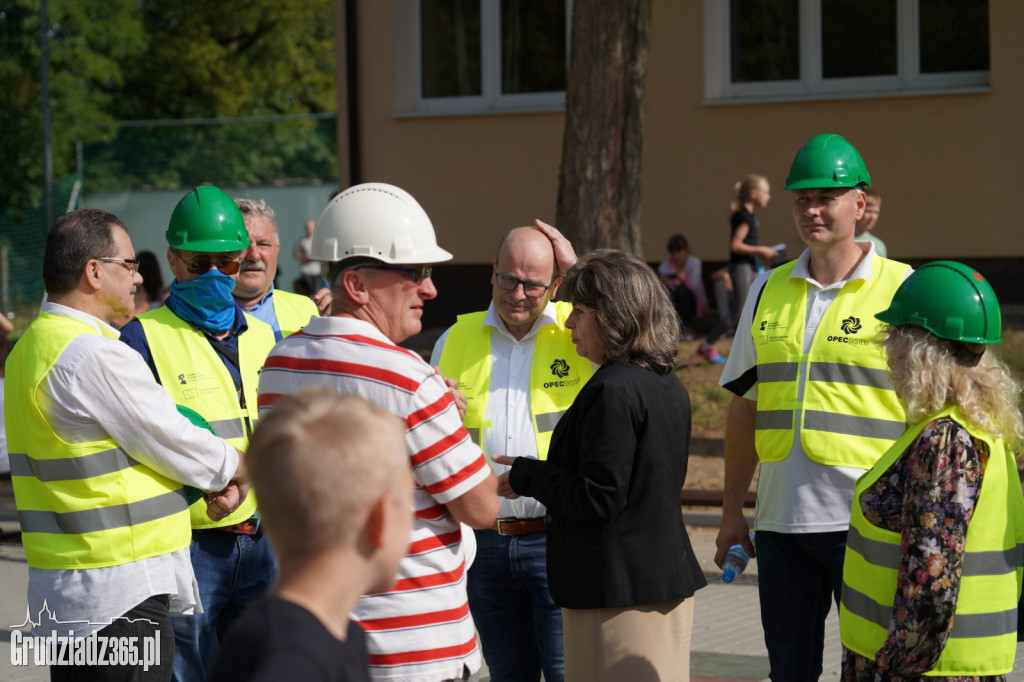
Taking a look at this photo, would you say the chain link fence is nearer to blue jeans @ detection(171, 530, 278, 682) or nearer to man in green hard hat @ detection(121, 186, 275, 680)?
man in green hard hat @ detection(121, 186, 275, 680)

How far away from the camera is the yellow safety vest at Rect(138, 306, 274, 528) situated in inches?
150

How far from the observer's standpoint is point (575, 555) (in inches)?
131

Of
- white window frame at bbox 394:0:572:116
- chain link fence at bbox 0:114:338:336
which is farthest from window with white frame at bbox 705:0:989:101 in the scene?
chain link fence at bbox 0:114:338:336

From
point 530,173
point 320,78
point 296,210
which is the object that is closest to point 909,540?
point 530,173

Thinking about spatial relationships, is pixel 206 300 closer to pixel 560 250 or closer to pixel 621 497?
Result: pixel 560 250

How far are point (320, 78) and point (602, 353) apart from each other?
3393 centimetres

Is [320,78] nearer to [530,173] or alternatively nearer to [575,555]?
[530,173]

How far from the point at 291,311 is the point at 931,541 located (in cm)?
267

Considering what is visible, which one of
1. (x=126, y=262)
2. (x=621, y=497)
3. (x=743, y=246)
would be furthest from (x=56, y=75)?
(x=621, y=497)

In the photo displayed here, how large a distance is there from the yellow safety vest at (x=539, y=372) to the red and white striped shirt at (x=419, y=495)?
116cm

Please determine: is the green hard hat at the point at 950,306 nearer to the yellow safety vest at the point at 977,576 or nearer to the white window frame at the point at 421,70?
the yellow safety vest at the point at 977,576

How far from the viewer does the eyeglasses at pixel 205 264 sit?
3.99 m

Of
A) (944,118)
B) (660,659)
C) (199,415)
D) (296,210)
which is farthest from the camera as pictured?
(296,210)

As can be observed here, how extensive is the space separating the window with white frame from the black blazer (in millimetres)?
10839
